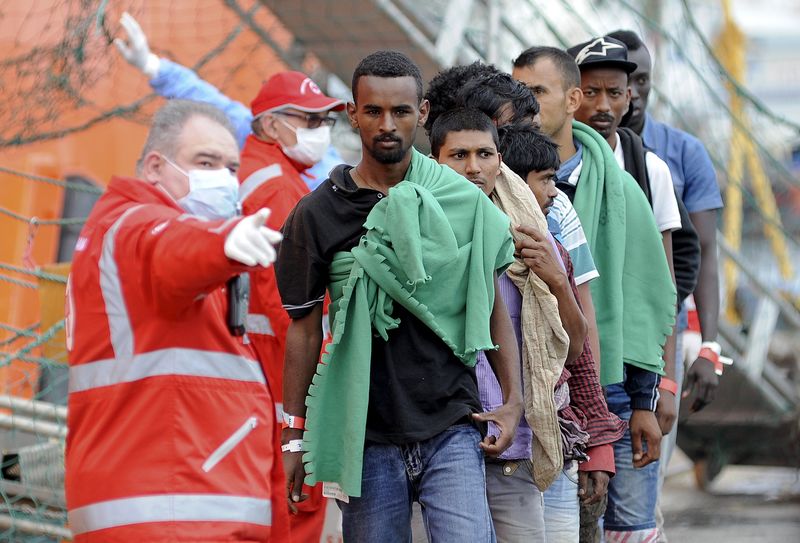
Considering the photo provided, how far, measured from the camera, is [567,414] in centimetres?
414

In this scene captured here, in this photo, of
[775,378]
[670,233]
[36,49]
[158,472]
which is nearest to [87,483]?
[158,472]

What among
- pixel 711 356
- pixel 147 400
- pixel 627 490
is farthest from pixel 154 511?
pixel 711 356

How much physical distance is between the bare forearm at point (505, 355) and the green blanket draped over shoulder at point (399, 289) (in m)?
0.11

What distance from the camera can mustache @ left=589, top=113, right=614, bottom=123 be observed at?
5137mm

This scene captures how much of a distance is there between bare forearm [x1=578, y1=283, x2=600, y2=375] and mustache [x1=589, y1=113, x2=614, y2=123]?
0.97m

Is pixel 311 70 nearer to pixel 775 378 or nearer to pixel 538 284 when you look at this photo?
pixel 775 378

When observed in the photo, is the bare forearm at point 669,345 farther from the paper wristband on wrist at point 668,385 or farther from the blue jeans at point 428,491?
the blue jeans at point 428,491

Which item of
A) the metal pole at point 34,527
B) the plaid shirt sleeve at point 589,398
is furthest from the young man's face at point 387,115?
the metal pole at point 34,527

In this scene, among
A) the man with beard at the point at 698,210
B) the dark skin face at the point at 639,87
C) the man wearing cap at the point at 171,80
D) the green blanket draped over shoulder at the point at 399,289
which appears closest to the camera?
the green blanket draped over shoulder at the point at 399,289

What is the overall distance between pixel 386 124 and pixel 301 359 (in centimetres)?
72

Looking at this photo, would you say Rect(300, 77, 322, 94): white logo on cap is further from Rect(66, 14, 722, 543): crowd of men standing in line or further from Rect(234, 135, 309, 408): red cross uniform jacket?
Rect(66, 14, 722, 543): crowd of men standing in line

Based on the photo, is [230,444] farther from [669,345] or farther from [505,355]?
[669,345]

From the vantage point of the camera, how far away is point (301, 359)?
3889mm

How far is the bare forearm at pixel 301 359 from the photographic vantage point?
12.7 feet
